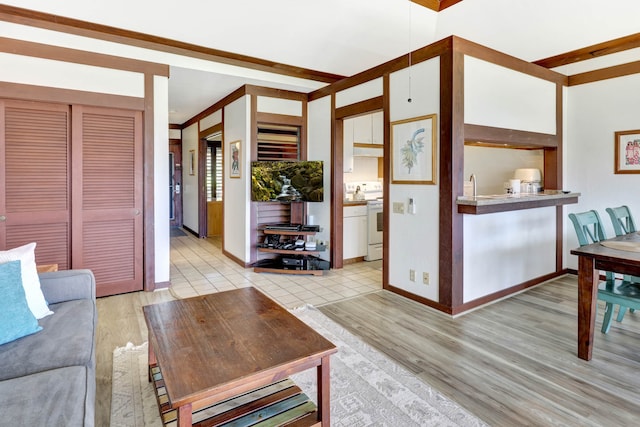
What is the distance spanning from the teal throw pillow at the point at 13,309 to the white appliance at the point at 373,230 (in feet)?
13.9

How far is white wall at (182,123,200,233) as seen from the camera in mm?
7673

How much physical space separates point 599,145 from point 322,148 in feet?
11.4

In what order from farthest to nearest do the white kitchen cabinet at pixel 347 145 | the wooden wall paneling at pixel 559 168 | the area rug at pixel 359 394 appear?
the white kitchen cabinet at pixel 347 145 → the wooden wall paneling at pixel 559 168 → the area rug at pixel 359 394

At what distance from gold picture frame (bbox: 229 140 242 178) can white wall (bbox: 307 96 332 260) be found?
106cm

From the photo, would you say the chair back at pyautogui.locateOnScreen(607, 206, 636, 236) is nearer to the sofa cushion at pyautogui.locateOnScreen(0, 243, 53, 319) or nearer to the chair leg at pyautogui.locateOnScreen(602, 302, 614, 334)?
the chair leg at pyautogui.locateOnScreen(602, 302, 614, 334)

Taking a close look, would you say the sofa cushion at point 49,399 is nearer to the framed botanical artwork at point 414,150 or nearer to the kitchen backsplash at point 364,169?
the framed botanical artwork at point 414,150

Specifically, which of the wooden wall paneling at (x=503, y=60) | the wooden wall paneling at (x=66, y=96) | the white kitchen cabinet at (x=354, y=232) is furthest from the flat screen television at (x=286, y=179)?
the wooden wall paneling at (x=503, y=60)

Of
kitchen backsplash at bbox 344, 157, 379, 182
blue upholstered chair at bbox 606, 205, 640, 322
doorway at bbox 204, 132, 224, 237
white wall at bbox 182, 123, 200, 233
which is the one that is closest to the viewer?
blue upholstered chair at bbox 606, 205, 640, 322

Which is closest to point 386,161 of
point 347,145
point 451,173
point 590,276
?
point 451,173

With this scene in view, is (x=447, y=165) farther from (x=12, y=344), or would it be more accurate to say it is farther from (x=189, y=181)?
(x=189, y=181)

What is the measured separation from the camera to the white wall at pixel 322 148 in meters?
4.95

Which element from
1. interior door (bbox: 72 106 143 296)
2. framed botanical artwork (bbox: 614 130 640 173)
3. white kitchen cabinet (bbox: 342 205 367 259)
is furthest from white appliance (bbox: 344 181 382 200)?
framed botanical artwork (bbox: 614 130 640 173)

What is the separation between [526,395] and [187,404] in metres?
1.88

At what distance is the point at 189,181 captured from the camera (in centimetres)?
823
